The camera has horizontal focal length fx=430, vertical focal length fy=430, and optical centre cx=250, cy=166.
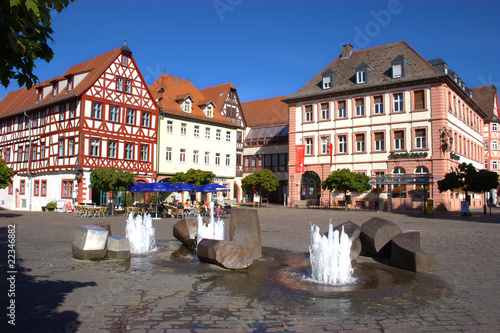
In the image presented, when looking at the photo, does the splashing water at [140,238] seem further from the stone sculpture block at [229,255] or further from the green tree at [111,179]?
the green tree at [111,179]

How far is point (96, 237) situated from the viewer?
975cm

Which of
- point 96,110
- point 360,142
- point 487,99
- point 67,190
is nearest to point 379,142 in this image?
point 360,142

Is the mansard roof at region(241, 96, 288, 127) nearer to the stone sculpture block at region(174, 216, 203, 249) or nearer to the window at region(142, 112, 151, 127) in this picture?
the window at region(142, 112, 151, 127)

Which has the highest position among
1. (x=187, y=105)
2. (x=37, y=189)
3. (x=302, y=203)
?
(x=187, y=105)

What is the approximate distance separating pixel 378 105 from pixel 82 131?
86.5ft

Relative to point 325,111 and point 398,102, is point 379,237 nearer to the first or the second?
point 398,102

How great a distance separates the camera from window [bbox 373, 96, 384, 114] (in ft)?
132

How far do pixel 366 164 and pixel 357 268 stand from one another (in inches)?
1298

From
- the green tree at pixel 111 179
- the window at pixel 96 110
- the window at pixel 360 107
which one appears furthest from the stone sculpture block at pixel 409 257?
the window at pixel 360 107

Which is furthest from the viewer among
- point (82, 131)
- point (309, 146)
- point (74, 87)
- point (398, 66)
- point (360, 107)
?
point (309, 146)

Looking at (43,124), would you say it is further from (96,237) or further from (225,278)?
(225,278)

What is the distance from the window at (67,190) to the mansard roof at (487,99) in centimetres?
5465

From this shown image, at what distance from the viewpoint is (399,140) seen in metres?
39.2

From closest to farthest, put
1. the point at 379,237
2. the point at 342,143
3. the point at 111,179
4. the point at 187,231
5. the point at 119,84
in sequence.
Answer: the point at 379,237
the point at 187,231
the point at 111,179
the point at 119,84
the point at 342,143
